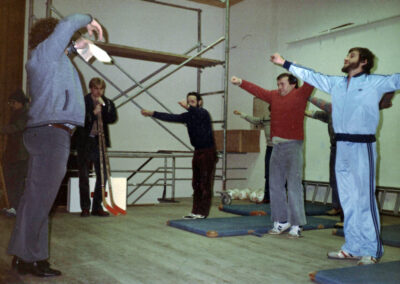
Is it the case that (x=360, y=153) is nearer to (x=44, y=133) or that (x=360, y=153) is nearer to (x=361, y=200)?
(x=361, y=200)

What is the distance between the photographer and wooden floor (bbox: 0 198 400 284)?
2.29m

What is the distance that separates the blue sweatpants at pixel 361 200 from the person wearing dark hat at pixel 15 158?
10.7ft

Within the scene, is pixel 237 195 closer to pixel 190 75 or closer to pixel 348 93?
pixel 190 75

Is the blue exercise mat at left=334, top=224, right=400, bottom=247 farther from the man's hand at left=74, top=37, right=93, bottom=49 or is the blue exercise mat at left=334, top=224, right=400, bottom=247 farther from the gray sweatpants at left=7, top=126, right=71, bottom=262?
the man's hand at left=74, top=37, right=93, bottom=49

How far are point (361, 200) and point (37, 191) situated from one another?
6.43 feet

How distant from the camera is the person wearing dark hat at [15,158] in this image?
4.36 m

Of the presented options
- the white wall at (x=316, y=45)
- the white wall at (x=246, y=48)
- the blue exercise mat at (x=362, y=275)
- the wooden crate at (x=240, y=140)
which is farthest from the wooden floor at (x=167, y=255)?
the wooden crate at (x=240, y=140)

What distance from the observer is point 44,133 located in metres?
2.14

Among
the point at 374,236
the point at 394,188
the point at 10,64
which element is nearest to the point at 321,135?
the point at 394,188

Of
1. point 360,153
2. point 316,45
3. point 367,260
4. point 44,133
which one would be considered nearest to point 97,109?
point 44,133

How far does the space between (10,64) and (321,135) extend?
190 inches

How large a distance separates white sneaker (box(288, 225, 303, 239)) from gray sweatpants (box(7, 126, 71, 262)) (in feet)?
7.03

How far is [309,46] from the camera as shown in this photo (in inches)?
261

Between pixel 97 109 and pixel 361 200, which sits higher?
pixel 97 109
